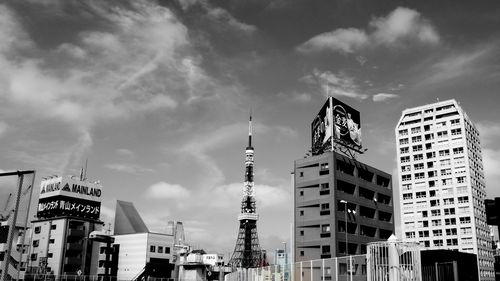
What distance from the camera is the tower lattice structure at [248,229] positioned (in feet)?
505

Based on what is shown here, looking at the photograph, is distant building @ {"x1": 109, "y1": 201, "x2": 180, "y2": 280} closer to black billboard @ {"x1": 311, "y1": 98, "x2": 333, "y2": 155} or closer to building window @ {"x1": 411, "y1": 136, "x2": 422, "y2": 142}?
black billboard @ {"x1": 311, "y1": 98, "x2": 333, "y2": 155}

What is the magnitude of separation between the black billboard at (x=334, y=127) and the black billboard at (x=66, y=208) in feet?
177

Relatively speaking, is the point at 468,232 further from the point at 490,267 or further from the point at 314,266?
the point at 314,266

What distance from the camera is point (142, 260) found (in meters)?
95.6

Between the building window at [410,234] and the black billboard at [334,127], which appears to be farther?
the building window at [410,234]

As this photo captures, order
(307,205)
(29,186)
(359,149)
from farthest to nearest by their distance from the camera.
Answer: (359,149)
(307,205)
(29,186)

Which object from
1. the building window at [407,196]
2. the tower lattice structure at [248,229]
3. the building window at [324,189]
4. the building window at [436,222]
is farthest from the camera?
the tower lattice structure at [248,229]

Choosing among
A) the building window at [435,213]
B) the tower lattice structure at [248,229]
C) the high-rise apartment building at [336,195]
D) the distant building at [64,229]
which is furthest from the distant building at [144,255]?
the building window at [435,213]

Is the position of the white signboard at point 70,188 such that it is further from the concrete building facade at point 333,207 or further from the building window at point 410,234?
the building window at point 410,234

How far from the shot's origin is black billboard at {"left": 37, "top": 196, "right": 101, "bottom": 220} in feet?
317

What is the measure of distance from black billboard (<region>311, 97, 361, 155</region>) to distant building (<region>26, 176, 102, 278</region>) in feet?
177

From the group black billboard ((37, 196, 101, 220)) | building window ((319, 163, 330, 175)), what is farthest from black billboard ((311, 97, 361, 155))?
black billboard ((37, 196, 101, 220))

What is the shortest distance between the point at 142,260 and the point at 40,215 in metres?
25.7

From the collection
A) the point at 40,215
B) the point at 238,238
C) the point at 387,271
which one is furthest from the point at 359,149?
the point at 238,238
